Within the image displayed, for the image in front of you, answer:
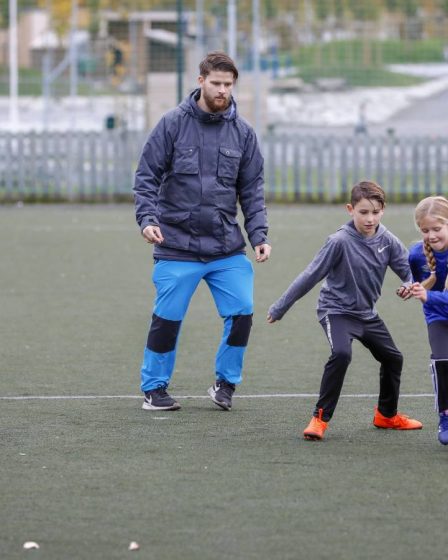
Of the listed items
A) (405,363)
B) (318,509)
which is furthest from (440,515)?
(405,363)

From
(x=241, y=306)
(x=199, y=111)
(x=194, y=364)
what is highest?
(x=199, y=111)

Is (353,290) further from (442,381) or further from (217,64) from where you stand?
(217,64)

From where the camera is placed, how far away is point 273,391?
8.20 metres

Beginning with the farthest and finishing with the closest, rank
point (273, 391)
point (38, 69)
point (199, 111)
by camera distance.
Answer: point (38, 69)
point (273, 391)
point (199, 111)

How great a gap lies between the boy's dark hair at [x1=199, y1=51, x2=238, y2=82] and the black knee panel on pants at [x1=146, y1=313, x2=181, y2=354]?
1360 millimetres

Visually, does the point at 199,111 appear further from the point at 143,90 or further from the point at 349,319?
the point at 143,90

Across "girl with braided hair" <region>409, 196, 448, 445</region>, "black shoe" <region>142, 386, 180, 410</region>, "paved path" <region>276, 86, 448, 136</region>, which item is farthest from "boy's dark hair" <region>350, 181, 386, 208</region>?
"paved path" <region>276, 86, 448, 136</region>

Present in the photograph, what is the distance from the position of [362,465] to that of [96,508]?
1373 millimetres

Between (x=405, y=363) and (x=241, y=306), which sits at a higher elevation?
(x=241, y=306)

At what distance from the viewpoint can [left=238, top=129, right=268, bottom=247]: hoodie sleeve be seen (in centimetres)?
758

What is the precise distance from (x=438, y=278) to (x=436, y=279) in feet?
0.04

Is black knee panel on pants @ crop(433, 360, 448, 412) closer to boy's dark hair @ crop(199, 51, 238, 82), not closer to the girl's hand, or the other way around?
the girl's hand

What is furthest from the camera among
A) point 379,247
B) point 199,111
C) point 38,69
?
point 38,69

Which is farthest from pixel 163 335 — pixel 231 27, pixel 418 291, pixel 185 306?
pixel 231 27
